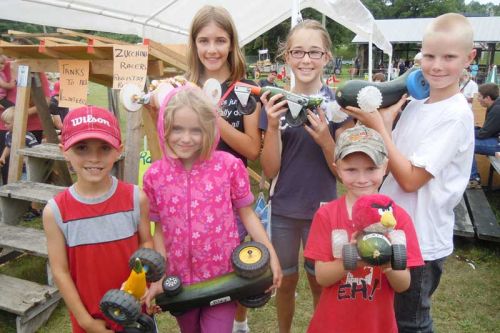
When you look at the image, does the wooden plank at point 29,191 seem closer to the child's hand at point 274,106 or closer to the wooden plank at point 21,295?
the wooden plank at point 21,295

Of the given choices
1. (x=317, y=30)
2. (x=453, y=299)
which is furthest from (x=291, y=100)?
(x=453, y=299)

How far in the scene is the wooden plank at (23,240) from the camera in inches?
117

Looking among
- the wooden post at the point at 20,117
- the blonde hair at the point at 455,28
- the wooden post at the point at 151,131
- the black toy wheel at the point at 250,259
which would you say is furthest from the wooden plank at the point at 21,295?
the blonde hair at the point at 455,28

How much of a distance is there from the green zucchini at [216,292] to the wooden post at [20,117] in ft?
8.46

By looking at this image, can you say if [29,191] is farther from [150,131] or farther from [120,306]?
[120,306]

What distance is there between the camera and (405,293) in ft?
6.02

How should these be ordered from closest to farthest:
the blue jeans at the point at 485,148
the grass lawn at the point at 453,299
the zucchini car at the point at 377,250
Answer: the zucchini car at the point at 377,250
the grass lawn at the point at 453,299
the blue jeans at the point at 485,148

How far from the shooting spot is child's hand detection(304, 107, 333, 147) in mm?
1896

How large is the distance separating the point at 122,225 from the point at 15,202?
2335mm

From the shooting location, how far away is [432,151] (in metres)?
1.63

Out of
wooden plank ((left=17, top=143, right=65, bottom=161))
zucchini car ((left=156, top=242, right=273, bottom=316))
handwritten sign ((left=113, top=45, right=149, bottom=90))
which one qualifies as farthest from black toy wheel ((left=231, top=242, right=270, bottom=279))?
wooden plank ((left=17, top=143, right=65, bottom=161))

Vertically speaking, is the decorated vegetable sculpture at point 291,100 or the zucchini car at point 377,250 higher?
the decorated vegetable sculpture at point 291,100

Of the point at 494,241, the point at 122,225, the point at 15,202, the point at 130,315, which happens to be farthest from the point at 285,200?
the point at 494,241

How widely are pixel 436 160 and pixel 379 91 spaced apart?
38 centimetres
